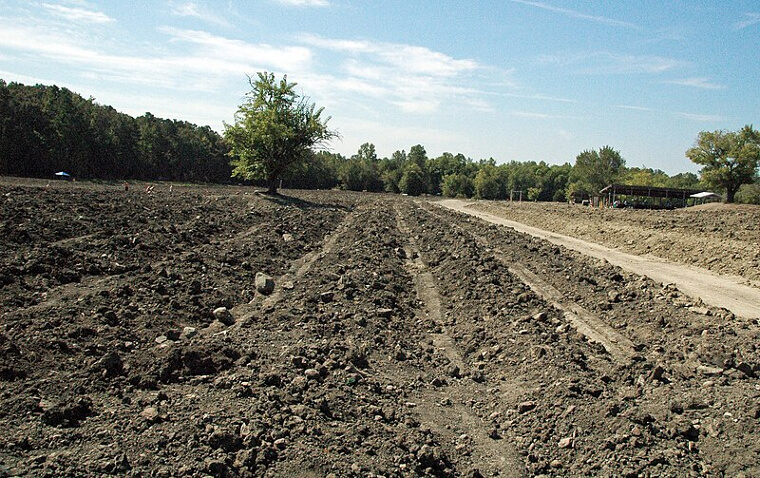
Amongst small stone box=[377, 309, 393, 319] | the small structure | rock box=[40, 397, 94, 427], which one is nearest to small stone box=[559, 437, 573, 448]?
rock box=[40, 397, 94, 427]

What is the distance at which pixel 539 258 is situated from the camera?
19109 mm

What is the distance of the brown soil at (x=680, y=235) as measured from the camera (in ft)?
63.8

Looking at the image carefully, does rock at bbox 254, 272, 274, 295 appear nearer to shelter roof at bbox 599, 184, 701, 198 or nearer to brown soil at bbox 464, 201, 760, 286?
brown soil at bbox 464, 201, 760, 286

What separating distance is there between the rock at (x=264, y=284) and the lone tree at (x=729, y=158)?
64082mm

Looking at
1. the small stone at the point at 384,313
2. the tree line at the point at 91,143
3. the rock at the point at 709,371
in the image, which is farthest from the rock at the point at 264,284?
the tree line at the point at 91,143

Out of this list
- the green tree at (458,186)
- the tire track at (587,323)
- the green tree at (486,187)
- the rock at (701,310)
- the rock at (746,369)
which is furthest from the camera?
the green tree at (458,186)

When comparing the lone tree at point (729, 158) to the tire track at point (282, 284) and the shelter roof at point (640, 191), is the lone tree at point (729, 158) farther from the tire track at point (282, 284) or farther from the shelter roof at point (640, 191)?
the tire track at point (282, 284)

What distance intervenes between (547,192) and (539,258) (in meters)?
121

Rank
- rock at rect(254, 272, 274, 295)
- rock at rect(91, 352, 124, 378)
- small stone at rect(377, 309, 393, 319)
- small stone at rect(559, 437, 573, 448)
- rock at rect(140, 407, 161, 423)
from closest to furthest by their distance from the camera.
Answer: rock at rect(140, 407, 161, 423)
small stone at rect(559, 437, 573, 448)
rock at rect(91, 352, 124, 378)
small stone at rect(377, 309, 393, 319)
rock at rect(254, 272, 274, 295)

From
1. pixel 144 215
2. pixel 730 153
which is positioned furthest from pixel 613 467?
pixel 730 153

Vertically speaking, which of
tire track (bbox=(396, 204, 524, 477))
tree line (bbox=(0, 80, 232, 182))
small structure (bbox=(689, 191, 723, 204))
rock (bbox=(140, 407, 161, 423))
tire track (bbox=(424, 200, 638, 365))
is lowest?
tire track (bbox=(396, 204, 524, 477))

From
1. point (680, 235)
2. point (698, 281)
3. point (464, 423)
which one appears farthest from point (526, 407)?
point (680, 235)

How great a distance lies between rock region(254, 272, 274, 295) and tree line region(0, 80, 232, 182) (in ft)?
187

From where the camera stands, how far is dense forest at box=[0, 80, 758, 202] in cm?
5994
